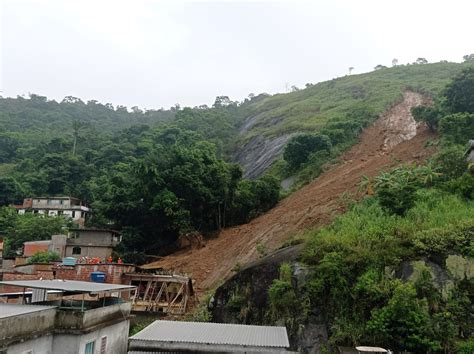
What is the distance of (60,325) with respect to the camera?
32.8 feet

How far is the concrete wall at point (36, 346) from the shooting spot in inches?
338

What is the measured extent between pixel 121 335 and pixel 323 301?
652 cm

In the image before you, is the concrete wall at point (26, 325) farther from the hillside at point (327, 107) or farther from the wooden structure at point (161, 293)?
the hillside at point (327, 107)

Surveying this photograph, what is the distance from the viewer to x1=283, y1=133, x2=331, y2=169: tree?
34.8m

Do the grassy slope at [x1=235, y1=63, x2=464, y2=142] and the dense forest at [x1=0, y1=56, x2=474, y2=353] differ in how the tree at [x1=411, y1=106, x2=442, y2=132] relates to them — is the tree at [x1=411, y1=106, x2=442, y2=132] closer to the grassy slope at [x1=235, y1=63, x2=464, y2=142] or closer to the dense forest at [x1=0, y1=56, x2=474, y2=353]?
the dense forest at [x1=0, y1=56, x2=474, y2=353]

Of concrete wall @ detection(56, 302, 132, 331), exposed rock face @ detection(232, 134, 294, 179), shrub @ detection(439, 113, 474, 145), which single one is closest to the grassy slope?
exposed rock face @ detection(232, 134, 294, 179)

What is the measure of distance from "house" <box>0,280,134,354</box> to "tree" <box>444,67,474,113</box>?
91.5 ft

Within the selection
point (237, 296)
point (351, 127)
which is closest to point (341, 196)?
point (237, 296)

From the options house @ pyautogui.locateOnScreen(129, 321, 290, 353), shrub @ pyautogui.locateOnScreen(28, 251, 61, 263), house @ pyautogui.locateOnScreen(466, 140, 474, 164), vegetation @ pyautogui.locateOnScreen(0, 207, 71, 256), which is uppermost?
house @ pyautogui.locateOnScreen(466, 140, 474, 164)

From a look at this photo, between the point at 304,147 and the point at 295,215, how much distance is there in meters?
12.5

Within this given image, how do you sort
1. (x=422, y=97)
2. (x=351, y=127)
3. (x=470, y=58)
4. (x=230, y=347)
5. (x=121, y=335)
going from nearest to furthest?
(x=230, y=347)
(x=121, y=335)
(x=351, y=127)
(x=422, y=97)
(x=470, y=58)

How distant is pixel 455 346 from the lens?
11281mm

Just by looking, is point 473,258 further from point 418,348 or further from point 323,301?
point 323,301

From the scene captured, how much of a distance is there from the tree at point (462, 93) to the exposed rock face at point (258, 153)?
17.9 metres
